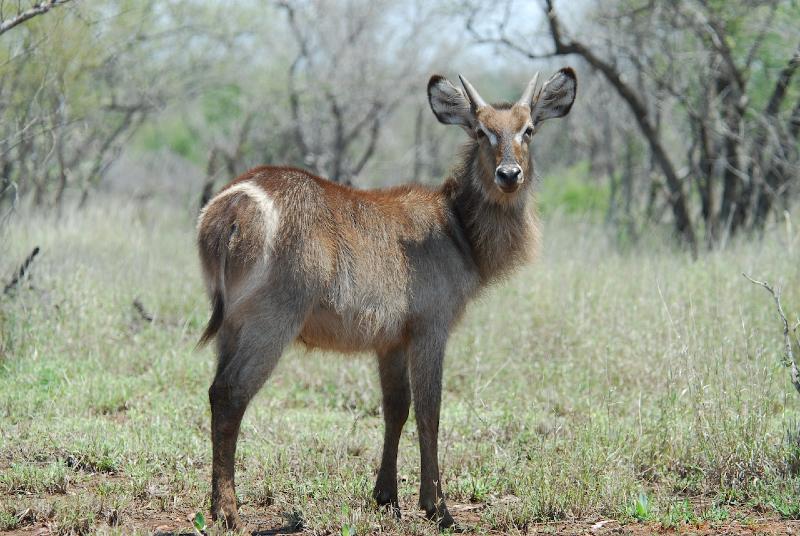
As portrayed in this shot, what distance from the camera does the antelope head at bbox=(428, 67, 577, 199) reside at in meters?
4.99

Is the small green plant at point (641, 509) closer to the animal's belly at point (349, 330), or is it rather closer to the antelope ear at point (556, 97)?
the animal's belly at point (349, 330)

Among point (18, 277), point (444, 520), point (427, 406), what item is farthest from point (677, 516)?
point (18, 277)

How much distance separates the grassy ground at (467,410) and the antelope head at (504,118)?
139 cm

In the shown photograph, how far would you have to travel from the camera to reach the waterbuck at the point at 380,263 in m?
4.27

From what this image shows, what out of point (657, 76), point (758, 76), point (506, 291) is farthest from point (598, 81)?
point (506, 291)

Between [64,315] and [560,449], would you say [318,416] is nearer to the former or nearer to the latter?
[560,449]

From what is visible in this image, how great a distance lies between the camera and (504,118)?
16.9ft

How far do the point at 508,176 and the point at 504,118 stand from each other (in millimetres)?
463

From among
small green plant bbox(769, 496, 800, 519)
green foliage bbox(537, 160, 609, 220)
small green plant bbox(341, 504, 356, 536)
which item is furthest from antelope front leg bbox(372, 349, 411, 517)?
green foliage bbox(537, 160, 609, 220)

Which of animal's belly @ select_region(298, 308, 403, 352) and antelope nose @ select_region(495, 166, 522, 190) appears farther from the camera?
antelope nose @ select_region(495, 166, 522, 190)

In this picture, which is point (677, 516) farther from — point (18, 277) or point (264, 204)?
point (18, 277)

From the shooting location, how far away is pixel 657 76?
1070 centimetres

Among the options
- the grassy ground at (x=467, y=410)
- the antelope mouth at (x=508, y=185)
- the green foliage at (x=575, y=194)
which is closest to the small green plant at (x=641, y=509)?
the grassy ground at (x=467, y=410)

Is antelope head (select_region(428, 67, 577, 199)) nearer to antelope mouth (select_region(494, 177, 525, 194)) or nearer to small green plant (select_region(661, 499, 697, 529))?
antelope mouth (select_region(494, 177, 525, 194))
